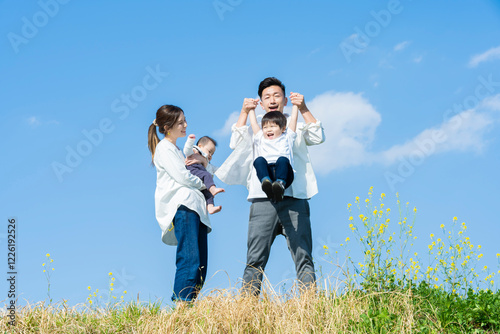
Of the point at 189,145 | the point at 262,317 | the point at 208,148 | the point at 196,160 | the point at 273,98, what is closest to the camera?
the point at 262,317

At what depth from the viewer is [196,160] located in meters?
6.27

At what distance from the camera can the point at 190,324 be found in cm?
515

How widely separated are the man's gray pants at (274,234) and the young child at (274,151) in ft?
0.60

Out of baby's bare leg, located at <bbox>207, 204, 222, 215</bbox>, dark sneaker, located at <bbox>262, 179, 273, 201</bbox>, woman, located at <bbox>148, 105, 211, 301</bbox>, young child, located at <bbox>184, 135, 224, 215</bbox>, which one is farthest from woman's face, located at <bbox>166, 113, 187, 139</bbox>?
dark sneaker, located at <bbox>262, 179, 273, 201</bbox>

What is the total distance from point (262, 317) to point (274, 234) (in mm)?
910

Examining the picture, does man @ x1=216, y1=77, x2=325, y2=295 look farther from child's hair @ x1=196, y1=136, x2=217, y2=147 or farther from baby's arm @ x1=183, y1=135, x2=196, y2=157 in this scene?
child's hair @ x1=196, y1=136, x2=217, y2=147

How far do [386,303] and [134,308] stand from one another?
274 cm

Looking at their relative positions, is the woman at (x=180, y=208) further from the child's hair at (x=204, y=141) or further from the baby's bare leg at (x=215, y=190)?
the child's hair at (x=204, y=141)

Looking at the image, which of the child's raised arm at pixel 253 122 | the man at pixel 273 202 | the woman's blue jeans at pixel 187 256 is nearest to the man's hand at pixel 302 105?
the man at pixel 273 202

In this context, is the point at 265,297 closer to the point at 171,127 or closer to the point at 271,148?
the point at 271,148

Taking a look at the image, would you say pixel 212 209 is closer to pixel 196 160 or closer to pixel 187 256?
pixel 187 256

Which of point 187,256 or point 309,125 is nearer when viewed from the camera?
point 187,256

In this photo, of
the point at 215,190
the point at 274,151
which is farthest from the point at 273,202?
the point at 215,190

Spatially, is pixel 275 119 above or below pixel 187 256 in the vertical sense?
above
